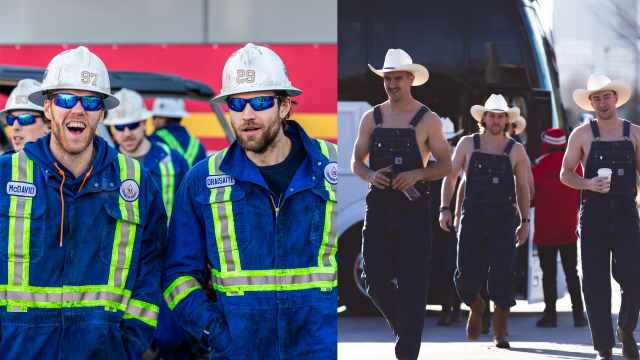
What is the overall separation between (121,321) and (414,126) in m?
1.40

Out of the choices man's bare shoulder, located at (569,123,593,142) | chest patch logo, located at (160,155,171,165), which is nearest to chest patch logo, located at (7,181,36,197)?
man's bare shoulder, located at (569,123,593,142)

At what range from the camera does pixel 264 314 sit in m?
2.60

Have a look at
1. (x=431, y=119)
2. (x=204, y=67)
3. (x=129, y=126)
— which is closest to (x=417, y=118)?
(x=431, y=119)

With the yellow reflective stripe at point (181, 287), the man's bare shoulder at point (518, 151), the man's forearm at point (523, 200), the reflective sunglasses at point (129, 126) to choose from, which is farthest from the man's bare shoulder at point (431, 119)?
the reflective sunglasses at point (129, 126)

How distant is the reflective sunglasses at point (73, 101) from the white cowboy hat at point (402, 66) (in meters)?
1.18

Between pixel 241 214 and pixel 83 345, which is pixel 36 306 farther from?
pixel 241 214

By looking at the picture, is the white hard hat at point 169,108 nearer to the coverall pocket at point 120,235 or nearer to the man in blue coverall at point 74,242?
the man in blue coverall at point 74,242

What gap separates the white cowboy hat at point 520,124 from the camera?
3111 millimetres

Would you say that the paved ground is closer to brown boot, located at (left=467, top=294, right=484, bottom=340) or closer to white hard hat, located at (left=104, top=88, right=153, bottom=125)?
brown boot, located at (left=467, top=294, right=484, bottom=340)

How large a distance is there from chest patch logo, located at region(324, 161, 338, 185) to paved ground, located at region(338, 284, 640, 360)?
0.70 metres

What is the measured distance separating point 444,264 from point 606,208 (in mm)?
701

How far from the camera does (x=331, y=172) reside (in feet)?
9.09

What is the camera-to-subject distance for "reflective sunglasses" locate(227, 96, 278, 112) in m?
2.68

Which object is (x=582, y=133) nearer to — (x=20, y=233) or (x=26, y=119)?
(x=20, y=233)
